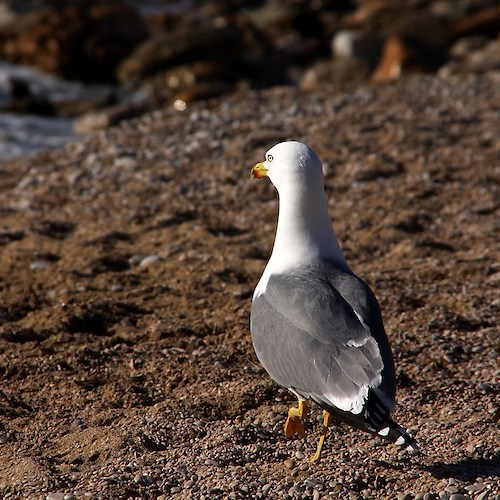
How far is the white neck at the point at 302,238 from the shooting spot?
497cm

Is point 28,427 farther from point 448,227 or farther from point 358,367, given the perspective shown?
point 448,227

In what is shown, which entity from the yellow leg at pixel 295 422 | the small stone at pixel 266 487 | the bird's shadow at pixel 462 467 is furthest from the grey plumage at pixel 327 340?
the bird's shadow at pixel 462 467

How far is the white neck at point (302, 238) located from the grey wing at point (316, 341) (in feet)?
0.47

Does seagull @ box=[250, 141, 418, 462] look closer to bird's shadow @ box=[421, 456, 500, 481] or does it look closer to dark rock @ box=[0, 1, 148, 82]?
bird's shadow @ box=[421, 456, 500, 481]

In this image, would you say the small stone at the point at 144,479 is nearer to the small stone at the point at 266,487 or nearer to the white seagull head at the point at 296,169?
the small stone at the point at 266,487

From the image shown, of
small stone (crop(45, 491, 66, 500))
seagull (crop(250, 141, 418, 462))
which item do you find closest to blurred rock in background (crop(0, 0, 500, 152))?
seagull (crop(250, 141, 418, 462))

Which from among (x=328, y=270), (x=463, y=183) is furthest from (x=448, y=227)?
(x=328, y=270)

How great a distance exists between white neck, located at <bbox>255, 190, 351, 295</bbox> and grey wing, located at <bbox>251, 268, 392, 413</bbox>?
0.14 m

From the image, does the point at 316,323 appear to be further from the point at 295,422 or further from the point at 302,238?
the point at 302,238

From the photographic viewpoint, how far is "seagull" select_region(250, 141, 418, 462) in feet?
13.1

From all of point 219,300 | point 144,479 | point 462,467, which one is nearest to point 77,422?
point 144,479

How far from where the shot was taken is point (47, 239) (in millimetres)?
7852

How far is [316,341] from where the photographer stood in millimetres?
4336

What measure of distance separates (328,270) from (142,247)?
121 inches
